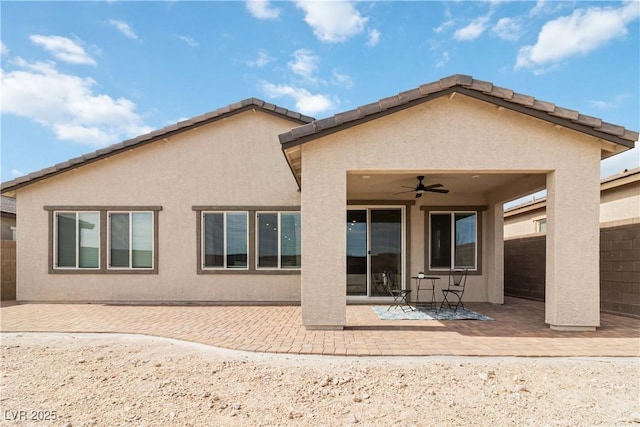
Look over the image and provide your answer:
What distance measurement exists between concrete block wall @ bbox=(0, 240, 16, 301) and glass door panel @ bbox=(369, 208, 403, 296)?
1160 cm

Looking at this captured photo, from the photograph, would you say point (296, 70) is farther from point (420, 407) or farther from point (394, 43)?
point (420, 407)

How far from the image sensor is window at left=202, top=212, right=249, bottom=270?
1014 cm

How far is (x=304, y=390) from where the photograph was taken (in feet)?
13.1

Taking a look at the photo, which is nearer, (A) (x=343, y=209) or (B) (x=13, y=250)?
(A) (x=343, y=209)

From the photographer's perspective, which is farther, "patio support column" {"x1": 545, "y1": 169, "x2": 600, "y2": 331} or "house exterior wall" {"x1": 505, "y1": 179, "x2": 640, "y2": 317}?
"house exterior wall" {"x1": 505, "y1": 179, "x2": 640, "y2": 317}

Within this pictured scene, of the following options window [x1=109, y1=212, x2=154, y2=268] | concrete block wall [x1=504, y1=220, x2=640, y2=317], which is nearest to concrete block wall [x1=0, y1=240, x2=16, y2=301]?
window [x1=109, y1=212, x2=154, y2=268]

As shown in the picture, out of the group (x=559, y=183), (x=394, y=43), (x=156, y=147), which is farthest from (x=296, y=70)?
(x=559, y=183)

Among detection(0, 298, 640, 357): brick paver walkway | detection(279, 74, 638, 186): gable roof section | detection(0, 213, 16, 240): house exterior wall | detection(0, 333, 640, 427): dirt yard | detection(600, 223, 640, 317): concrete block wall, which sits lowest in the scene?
detection(0, 298, 640, 357): brick paver walkway

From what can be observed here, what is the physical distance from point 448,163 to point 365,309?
4258mm

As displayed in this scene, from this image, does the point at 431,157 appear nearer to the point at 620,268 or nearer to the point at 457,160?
the point at 457,160

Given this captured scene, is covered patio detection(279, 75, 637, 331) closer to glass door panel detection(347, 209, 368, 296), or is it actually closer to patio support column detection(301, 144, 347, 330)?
patio support column detection(301, 144, 347, 330)

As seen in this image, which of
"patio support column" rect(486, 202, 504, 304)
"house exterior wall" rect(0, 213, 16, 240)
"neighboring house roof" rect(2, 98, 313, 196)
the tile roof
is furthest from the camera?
"house exterior wall" rect(0, 213, 16, 240)

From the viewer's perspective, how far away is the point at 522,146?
666cm

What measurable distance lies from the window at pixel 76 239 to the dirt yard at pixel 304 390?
526cm
